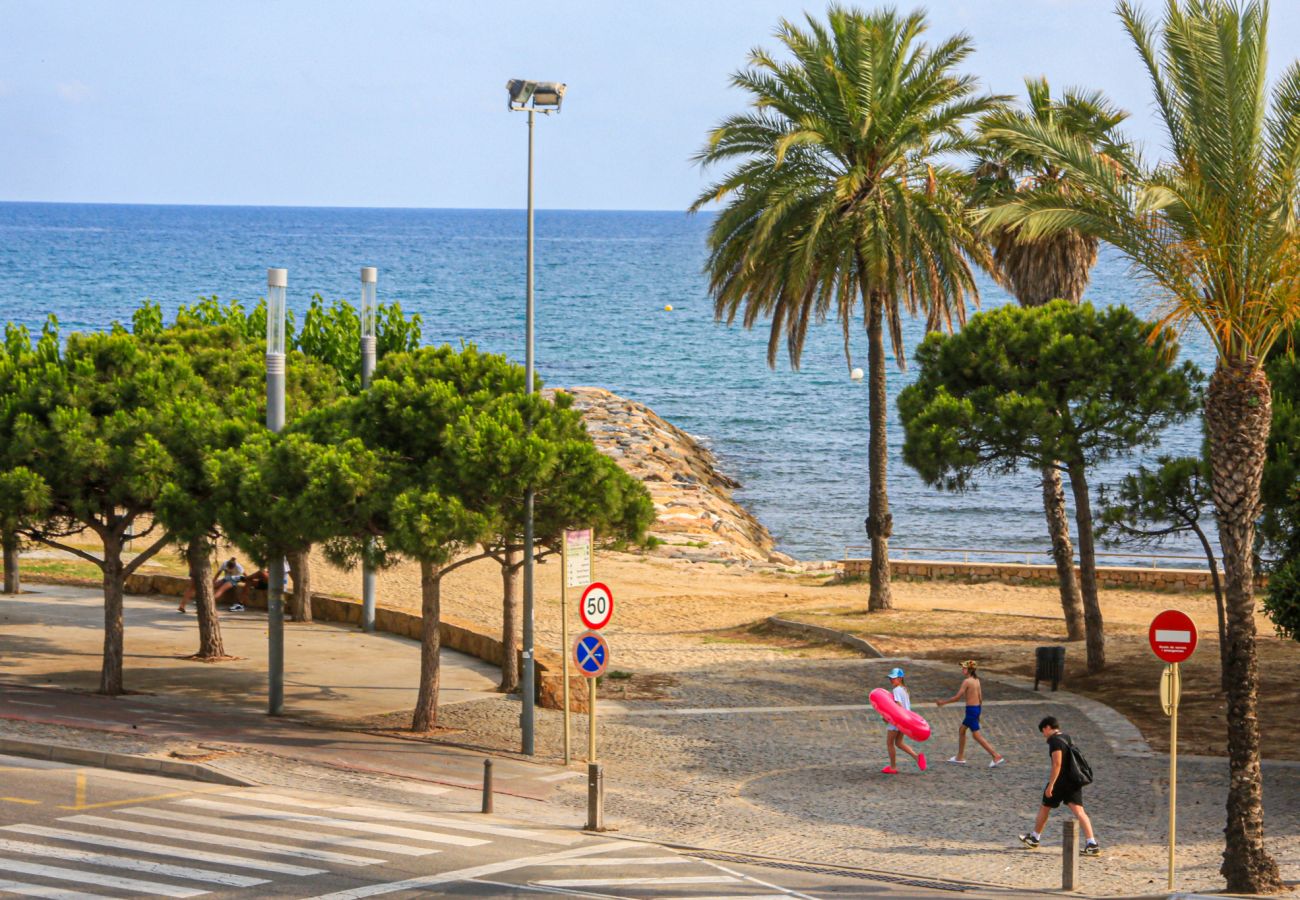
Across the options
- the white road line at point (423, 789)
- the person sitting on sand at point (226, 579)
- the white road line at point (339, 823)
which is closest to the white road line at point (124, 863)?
the white road line at point (339, 823)

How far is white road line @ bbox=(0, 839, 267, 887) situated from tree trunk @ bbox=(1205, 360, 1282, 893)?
900cm

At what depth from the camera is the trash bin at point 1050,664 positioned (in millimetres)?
24766

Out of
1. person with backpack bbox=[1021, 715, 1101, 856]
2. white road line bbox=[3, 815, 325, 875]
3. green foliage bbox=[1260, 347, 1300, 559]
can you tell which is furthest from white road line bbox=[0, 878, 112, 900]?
green foliage bbox=[1260, 347, 1300, 559]

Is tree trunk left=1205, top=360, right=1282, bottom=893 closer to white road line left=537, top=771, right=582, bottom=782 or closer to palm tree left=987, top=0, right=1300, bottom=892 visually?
palm tree left=987, top=0, right=1300, bottom=892

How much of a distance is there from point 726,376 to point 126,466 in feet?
302

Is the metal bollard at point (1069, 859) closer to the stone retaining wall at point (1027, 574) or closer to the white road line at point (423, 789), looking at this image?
the white road line at point (423, 789)

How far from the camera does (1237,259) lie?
47.3ft

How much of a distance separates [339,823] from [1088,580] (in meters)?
15.7

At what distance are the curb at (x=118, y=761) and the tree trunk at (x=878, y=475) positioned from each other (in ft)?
58.5

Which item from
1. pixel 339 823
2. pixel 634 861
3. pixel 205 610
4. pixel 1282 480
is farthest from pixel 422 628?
pixel 1282 480

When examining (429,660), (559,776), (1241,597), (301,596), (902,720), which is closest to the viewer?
(1241,597)

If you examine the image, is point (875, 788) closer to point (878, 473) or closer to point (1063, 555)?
point (1063, 555)

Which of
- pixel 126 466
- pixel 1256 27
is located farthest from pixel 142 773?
pixel 1256 27

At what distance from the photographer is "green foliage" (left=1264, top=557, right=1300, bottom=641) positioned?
750 inches
